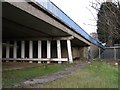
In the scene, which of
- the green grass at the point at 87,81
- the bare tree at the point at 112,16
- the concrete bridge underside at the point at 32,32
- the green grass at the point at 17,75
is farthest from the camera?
the concrete bridge underside at the point at 32,32

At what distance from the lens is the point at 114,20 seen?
10453 mm

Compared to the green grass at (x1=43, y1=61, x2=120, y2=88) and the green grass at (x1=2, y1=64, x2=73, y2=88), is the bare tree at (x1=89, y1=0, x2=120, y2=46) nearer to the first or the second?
the green grass at (x1=43, y1=61, x2=120, y2=88)

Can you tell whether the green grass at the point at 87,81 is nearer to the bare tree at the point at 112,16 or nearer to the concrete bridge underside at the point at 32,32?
the bare tree at the point at 112,16

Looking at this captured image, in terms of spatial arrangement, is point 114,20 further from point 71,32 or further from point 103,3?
point 71,32

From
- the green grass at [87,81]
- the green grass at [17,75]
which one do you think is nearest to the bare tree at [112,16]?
the green grass at [87,81]

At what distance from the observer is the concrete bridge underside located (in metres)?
14.5

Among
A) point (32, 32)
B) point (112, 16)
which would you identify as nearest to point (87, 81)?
point (112, 16)

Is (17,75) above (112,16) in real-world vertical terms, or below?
below

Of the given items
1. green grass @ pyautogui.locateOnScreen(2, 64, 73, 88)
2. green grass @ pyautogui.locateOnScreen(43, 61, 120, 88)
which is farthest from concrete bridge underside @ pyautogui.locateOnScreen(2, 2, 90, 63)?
green grass @ pyautogui.locateOnScreen(43, 61, 120, 88)

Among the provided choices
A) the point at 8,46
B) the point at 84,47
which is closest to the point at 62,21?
the point at 8,46

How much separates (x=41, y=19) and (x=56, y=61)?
976 cm

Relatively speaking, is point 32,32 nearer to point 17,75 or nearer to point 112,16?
point 17,75

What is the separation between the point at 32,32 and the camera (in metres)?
23.9

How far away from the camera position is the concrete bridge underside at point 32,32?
1446 centimetres
